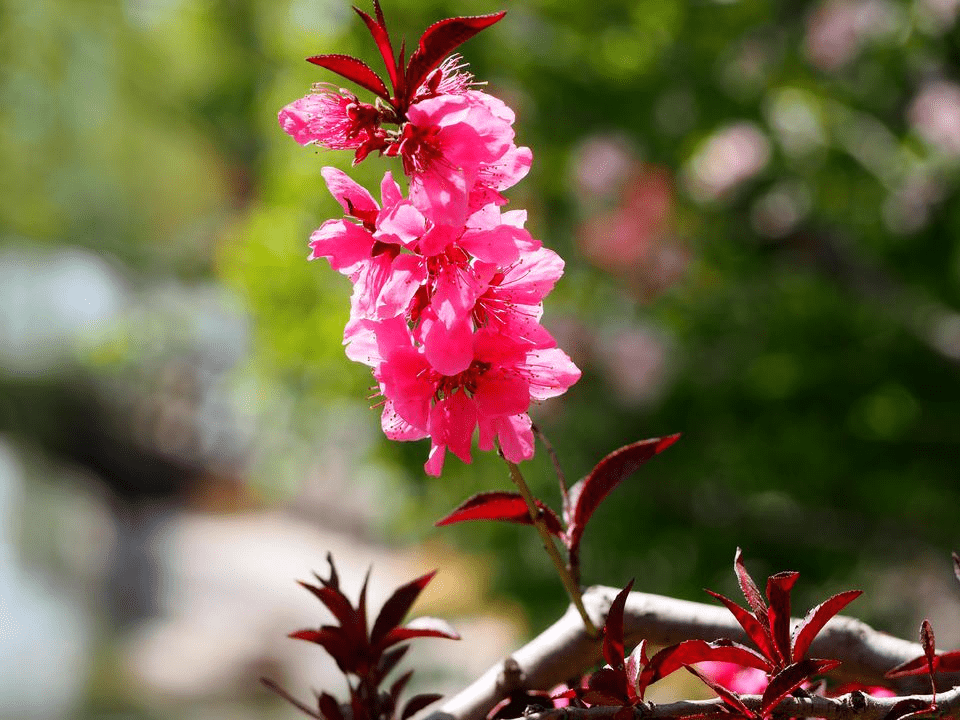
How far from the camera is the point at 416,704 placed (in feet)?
1.18

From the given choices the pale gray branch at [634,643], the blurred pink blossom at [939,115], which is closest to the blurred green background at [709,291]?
the blurred pink blossom at [939,115]

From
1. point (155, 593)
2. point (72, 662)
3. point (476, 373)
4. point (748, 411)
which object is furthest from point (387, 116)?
point (155, 593)

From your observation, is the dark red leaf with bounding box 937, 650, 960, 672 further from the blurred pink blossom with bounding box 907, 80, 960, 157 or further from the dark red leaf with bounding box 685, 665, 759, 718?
the blurred pink blossom with bounding box 907, 80, 960, 157

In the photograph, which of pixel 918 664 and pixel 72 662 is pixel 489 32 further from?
pixel 72 662

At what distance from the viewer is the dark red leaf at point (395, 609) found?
37cm

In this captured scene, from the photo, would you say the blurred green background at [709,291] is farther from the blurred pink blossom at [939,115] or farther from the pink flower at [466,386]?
the pink flower at [466,386]

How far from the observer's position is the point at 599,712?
307 mm

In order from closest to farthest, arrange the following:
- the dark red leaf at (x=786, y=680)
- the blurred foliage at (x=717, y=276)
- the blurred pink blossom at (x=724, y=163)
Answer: the dark red leaf at (x=786, y=680) → the blurred foliage at (x=717, y=276) → the blurred pink blossom at (x=724, y=163)

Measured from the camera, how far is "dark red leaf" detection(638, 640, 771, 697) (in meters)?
0.31

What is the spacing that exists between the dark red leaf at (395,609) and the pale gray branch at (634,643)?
0.04 m

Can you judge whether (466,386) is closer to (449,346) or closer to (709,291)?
(449,346)

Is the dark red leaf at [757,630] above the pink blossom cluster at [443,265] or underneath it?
underneath

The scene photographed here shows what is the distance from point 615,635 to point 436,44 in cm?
21

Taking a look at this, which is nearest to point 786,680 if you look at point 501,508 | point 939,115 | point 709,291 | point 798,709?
point 798,709
